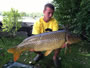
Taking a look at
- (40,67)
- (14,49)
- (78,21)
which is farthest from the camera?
(78,21)

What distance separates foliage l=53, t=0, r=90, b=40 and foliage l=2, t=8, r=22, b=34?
1.51 metres

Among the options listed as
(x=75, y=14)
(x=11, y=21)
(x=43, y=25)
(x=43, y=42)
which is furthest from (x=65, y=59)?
(x=11, y=21)

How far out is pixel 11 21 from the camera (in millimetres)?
5160

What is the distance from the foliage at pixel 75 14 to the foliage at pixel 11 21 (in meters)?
1.51

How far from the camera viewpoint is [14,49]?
212 centimetres

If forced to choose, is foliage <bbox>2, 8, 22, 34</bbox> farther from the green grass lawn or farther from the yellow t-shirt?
the yellow t-shirt

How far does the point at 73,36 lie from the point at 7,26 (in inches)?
138

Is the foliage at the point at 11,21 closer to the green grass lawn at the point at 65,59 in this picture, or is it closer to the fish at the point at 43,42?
the green grass lawn at the point at 65,59

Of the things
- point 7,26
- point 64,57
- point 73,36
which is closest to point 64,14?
point 64,57

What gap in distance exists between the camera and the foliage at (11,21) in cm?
511

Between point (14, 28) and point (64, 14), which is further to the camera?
point (14, 28)

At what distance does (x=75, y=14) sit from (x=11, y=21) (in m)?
2.35

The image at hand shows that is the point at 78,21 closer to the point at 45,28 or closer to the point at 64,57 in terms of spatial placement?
the point at 64,57

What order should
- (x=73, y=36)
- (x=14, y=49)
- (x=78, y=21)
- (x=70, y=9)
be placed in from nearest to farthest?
(x=14, y=49) < (x=73, y=36) < (x=78, y=21) < (x=70, y=9)
